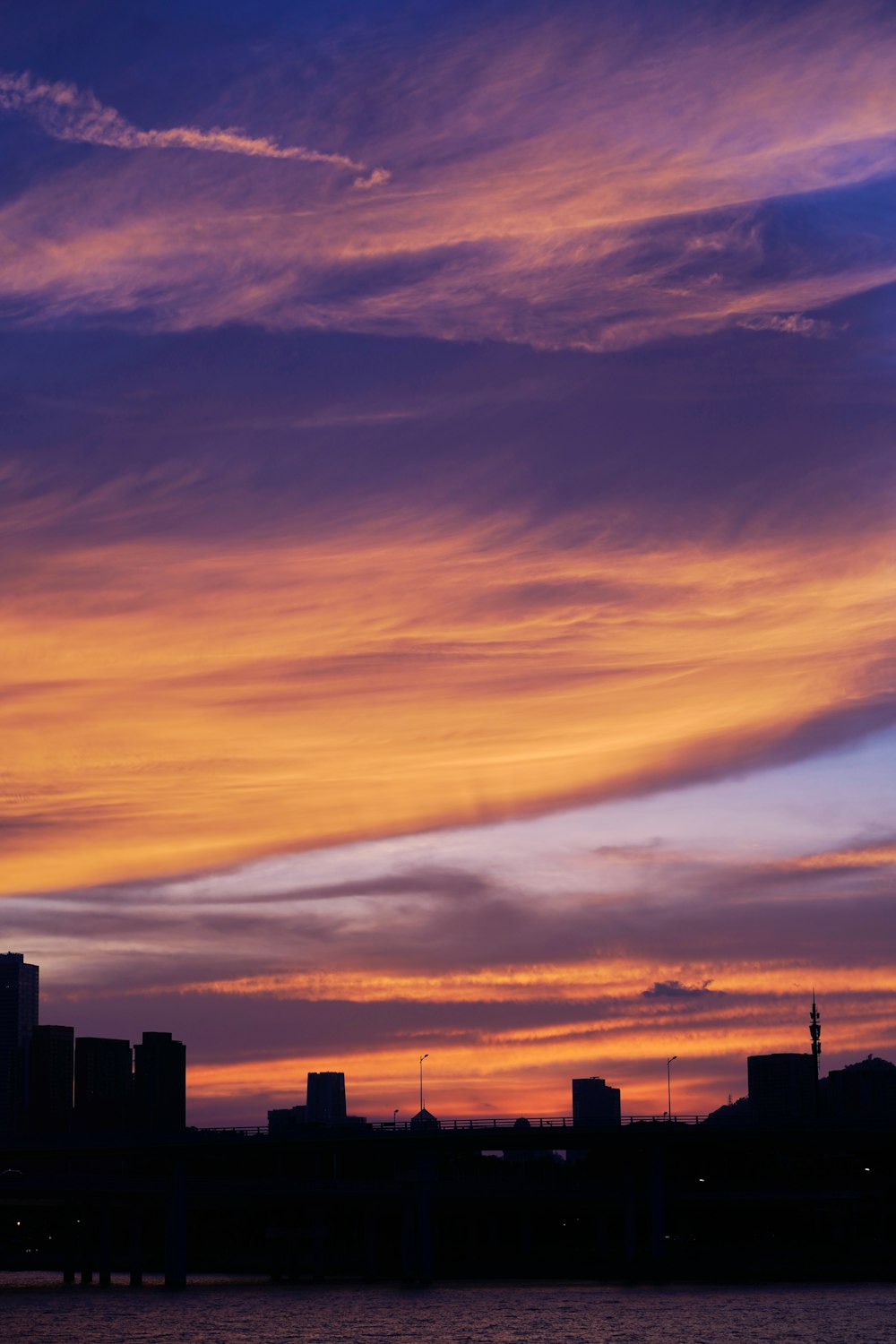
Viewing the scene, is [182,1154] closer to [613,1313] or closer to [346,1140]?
[346,1140]

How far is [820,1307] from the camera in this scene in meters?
156

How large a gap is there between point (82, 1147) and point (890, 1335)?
4046 inches

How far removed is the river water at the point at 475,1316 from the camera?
433ft

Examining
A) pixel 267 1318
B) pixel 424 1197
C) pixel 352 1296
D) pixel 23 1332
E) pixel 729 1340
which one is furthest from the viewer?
pixel 424 1197

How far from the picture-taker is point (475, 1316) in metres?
152

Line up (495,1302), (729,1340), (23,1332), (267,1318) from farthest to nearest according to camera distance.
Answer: (495,1302) < (267,1318) < (23,1332) < (729,1340)

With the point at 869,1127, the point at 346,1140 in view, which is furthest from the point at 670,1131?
the point at 346,1140

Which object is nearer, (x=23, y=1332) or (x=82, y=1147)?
(x=23, y=1332)

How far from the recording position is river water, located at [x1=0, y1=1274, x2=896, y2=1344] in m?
132

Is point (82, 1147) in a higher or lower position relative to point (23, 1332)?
higher

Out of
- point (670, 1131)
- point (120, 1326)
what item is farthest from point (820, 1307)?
point (120, 1326)

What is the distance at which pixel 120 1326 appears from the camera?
148000 millimetres

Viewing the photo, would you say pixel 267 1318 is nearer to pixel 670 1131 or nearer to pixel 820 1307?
pixel 820 1307

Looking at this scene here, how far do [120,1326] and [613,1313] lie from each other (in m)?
41.5
